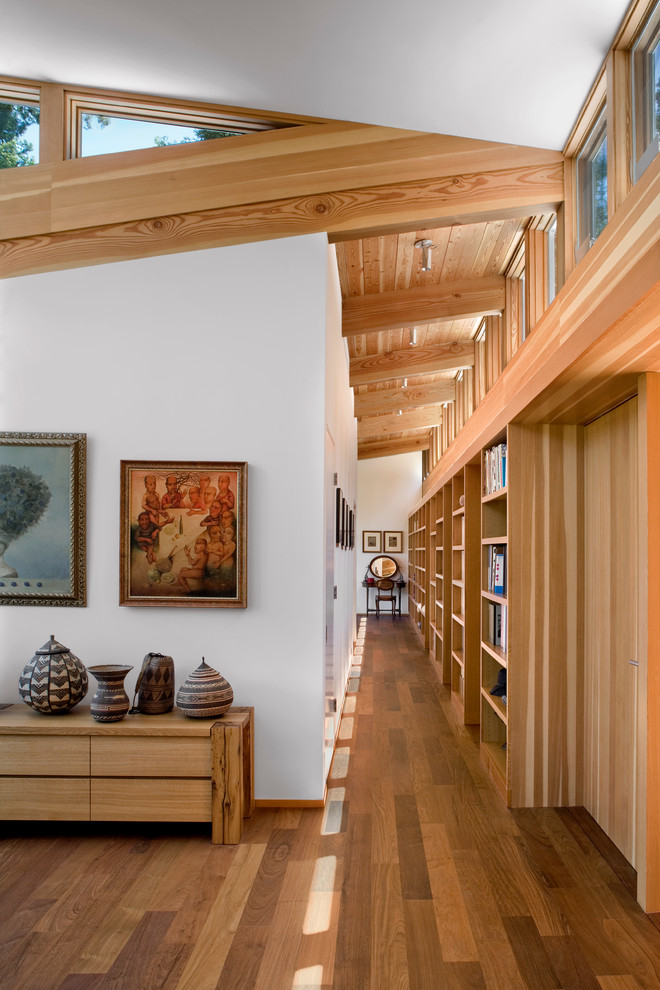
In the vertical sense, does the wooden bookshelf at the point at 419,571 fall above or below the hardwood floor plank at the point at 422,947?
above

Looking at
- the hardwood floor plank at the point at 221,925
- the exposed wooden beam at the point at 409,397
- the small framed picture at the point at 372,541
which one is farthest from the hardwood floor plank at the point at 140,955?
the small framed picture at the point at 372,541

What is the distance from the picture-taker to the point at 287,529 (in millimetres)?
4371

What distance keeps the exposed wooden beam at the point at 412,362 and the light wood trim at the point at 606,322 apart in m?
3.81

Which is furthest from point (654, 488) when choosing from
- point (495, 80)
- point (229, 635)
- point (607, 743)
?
point (229, 635)

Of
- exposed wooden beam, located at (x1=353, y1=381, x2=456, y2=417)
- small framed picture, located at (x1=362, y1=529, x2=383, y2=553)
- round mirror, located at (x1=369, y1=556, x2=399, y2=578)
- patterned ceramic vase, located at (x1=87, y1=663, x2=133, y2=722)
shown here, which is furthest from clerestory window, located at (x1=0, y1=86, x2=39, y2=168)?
small framed picture, located at (x1=362, y1=529, x2=383, y2=553)

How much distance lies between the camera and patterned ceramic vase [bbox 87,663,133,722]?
3.92 metres

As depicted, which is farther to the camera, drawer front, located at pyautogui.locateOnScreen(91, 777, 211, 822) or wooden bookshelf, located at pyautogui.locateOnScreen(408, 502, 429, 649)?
wooden bookshelf, located at pyautogui.locateOnScreen(408, 502, 429, 649)

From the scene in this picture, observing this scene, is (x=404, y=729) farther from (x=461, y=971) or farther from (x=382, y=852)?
(x=461, y=971)

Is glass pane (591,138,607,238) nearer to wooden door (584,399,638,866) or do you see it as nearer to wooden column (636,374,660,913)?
wooden door (584,399,638,866)

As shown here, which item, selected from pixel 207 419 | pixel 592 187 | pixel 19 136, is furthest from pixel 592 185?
pixel 19 136

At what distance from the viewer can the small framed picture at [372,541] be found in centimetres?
1803

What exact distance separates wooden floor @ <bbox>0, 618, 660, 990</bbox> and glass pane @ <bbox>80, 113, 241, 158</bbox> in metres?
3.63

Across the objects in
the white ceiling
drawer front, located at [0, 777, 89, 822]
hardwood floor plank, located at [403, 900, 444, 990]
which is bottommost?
hardwood floor plank, located at [403, 900, 444, 990]

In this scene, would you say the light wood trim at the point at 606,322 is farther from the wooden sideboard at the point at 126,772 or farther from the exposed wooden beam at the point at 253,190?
the wooden sideboard at the point at 126,772
